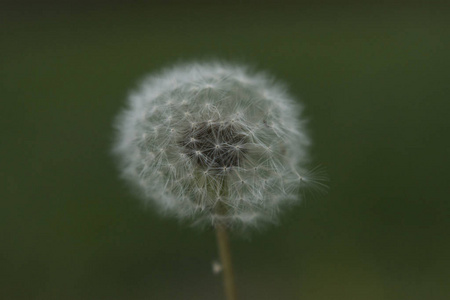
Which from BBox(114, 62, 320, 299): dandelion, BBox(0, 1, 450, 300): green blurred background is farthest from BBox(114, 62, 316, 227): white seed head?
BBox(0, 1, 450, 300): green blurred background

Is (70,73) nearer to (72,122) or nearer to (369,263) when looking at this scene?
(72,122)

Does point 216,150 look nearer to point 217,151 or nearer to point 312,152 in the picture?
point 217,151

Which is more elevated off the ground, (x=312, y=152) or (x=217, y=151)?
(x=312, y=152)

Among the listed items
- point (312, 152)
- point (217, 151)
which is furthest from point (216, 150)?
point (312, 152)

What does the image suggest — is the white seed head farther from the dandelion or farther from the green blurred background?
the green blurred background

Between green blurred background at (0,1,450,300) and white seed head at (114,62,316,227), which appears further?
green blurred background at (0,1,450,300)

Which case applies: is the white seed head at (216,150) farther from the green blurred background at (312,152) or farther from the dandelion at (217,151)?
the green blurred background at (312,152)

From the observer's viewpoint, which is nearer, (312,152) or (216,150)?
(216,150)

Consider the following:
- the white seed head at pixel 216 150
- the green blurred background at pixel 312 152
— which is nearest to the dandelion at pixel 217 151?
the white seed head at pixel 216 150
